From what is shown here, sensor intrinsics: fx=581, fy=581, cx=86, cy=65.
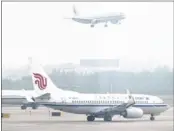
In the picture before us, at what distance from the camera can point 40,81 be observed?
12156 millimetres

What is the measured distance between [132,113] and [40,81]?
7.40 ft

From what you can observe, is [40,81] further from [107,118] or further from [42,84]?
[107,118]

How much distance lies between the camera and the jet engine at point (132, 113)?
12.9m

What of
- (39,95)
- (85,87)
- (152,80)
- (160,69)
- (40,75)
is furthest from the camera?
(39,95)

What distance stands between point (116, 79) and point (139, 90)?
43 centimetres

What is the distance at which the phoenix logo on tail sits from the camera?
11609mm

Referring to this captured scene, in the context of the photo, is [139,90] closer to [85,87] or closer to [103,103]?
[85,87]

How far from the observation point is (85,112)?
529 inches

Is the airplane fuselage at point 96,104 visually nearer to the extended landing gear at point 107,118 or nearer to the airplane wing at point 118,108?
the airplane wing at point 118,108

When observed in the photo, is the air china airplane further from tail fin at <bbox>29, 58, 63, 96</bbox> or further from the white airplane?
the white airplane

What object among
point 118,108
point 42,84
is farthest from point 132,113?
point 42,84

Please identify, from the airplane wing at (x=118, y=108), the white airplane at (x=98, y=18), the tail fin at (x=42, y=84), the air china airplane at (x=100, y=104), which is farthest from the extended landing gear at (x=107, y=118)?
the white airplane at (x=98, y=18)

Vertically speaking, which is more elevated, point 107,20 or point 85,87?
point 107,20

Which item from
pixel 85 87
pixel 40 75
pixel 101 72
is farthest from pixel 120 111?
pixel 101 72
